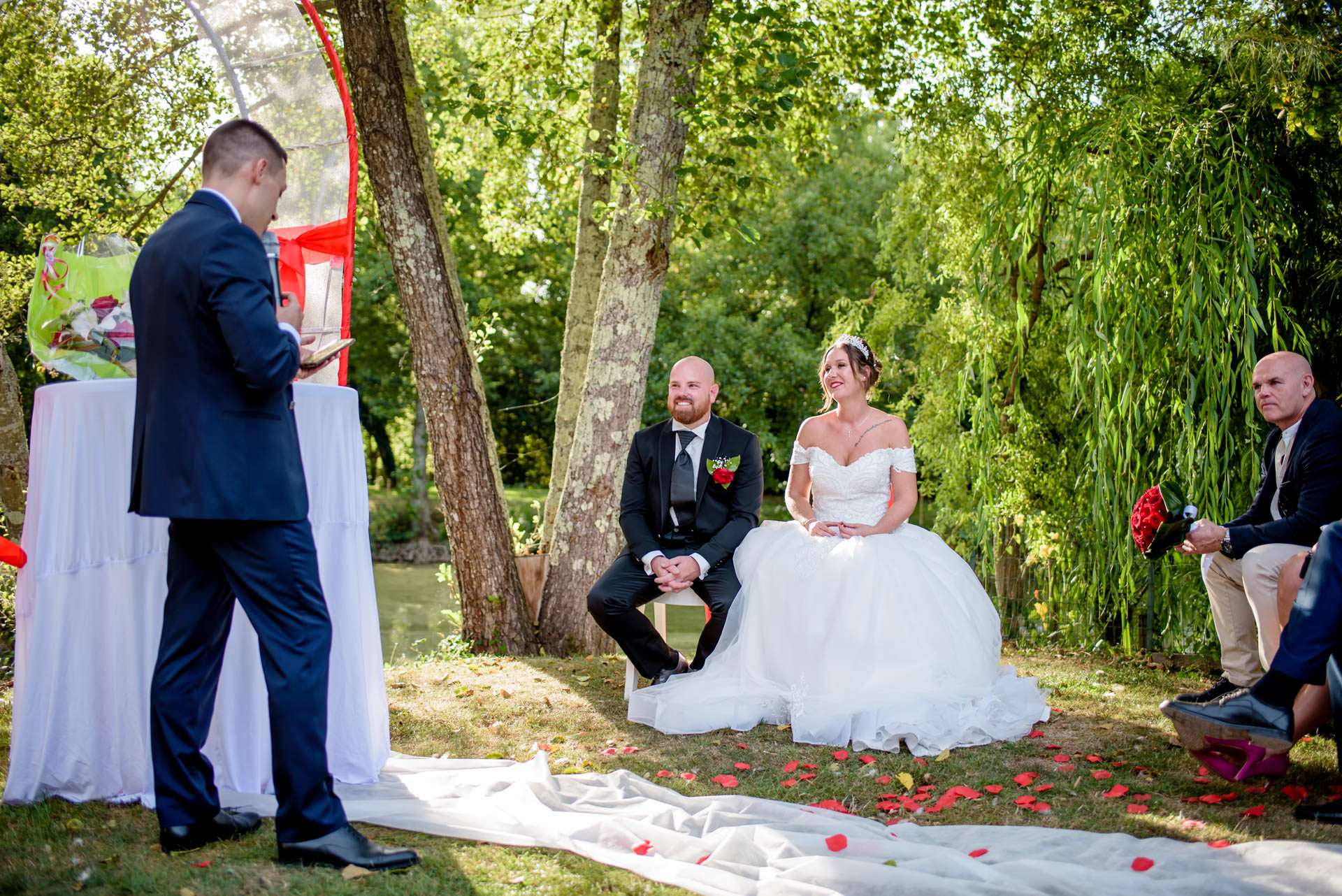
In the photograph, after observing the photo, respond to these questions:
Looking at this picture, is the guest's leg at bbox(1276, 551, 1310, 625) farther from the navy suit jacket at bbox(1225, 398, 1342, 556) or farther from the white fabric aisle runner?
the white fabric aisle runner

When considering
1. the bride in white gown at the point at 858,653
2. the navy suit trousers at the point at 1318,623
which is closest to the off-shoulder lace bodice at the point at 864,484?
the bride in white gown at the point at 858,653

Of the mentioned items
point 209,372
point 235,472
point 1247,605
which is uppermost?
point 209,372

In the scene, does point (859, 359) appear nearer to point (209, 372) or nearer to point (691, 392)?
point (691, 392)

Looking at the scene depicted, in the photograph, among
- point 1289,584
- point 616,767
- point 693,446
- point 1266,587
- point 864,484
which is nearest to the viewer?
point 1289,584

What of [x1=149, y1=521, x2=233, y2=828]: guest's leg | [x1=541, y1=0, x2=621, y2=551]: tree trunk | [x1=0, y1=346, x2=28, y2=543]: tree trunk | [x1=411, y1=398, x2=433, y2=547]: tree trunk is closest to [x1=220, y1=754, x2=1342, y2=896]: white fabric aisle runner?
[x1=149, y1=521, x2=233, y2=828]: guest's leg

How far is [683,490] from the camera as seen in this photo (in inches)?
183

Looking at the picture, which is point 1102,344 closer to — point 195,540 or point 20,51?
point 195,540

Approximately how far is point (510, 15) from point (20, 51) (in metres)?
3.90

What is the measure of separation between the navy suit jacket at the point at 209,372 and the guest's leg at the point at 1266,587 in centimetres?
327

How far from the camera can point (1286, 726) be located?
2.88 metres

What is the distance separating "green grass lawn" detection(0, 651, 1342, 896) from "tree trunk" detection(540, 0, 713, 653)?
0.81 metres

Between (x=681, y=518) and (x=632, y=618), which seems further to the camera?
(x=681, y=518)

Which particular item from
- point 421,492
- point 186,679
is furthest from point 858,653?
point 421,492

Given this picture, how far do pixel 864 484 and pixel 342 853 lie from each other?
284 cm
